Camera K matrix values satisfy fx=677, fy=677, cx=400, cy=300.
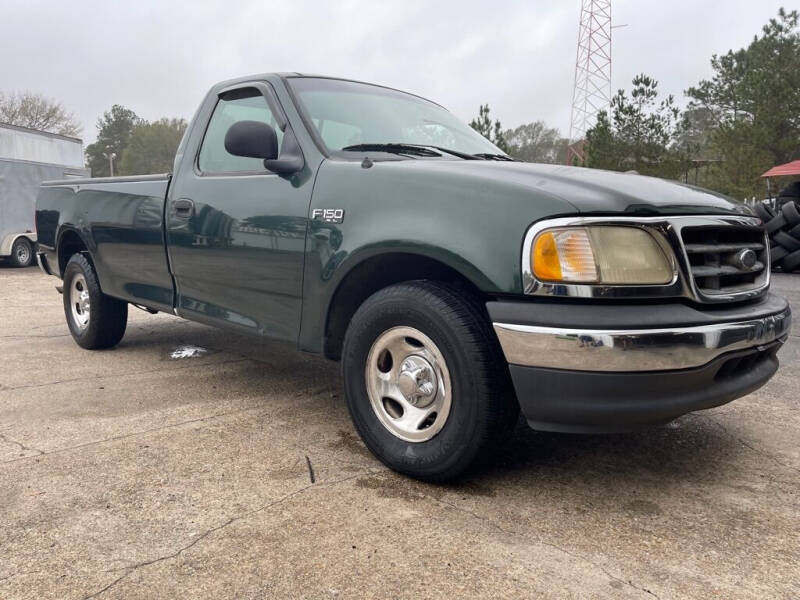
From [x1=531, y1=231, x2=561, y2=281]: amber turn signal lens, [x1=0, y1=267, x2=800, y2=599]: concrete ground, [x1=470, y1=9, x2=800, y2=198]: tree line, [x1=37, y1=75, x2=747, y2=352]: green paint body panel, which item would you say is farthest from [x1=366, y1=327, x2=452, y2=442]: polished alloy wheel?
[x1=470, y1=9, x2=800, y2=198]: tree line

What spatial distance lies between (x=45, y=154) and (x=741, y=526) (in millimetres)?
17737

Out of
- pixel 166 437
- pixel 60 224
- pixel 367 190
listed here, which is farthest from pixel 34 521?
pixel 60 224

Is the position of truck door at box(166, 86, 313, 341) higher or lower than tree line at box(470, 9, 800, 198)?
lower

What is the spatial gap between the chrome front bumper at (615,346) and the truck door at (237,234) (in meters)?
1.26

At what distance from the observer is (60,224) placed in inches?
211

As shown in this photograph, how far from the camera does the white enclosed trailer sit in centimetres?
1473

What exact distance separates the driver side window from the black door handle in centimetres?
21

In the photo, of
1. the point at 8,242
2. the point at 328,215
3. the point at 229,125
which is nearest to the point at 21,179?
the point at 8,242

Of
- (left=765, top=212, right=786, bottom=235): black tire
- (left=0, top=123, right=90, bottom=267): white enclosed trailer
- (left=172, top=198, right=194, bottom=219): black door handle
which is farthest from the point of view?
(left=0, top=123, right=90, bottom=267): white enclosed trailer

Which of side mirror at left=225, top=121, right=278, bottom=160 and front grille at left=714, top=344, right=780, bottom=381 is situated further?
side mirror at left=225, top=121, right=278, bottom=160

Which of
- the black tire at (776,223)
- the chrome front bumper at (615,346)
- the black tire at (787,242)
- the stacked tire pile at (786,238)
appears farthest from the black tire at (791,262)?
the chrome front bumper at (615,346)

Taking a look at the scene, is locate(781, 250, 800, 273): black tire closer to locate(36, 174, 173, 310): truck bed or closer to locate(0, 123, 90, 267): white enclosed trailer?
locate(36, 174, 173, 310): truck bed

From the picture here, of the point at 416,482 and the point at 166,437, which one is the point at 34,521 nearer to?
the point at 166,437

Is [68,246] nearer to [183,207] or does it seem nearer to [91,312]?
[91,312]
